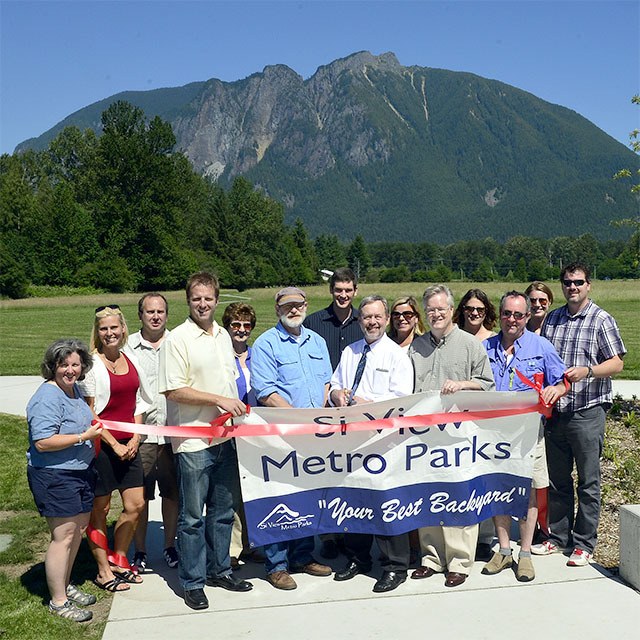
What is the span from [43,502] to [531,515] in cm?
337

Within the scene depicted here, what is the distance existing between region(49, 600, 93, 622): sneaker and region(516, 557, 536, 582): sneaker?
113 inches

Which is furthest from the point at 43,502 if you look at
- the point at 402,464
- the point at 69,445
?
the point at 402,464

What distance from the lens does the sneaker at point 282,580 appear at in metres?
5.61

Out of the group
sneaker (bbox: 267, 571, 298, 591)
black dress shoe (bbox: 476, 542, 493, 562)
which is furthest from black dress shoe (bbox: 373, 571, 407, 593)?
black dress shoe (bbox: 476, 542, 493, 562)

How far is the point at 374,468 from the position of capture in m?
5.77

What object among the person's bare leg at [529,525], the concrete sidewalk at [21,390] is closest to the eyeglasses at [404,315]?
the person's bare leg at [529,525]

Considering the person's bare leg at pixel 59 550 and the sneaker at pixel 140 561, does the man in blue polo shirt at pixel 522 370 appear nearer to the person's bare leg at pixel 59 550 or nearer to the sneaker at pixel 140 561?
the sneaker at pixel 140 561

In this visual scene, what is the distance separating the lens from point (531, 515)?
595 centimetres

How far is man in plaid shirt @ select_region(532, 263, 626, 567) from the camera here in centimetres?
596

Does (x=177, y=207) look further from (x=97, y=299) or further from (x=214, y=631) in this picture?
(x=214, y=631)

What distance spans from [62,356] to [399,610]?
2645 mm

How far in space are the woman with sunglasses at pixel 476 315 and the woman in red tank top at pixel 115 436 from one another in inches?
98.6

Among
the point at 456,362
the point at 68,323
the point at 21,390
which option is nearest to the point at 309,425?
the point at 456,362

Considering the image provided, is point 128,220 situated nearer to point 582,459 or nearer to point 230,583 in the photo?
point 230,583
